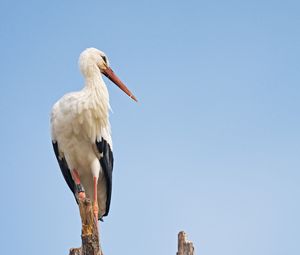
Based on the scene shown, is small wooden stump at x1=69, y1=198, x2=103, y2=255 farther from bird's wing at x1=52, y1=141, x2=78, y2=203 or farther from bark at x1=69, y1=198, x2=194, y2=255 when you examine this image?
bird's wing at x1=52, y1=141, x2=78, y2=203

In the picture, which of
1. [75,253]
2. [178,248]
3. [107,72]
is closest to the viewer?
[178,248]

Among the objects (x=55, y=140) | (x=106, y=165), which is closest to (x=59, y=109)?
(x=55, y=140)

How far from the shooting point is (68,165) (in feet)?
26.0

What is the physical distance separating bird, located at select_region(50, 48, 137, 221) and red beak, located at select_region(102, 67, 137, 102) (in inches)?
11.9

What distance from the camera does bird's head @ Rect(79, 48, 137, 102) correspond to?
808cm

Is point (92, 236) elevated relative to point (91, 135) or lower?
lower

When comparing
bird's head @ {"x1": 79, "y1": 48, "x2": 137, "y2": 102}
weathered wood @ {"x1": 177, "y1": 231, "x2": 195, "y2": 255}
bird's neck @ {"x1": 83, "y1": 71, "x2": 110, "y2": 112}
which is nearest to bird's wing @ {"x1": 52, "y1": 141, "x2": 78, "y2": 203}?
bird's neck @ {"x1": 83, "y1": 71, "x2": 110, "y2": 112}

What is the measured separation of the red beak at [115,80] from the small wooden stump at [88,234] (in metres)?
3.05

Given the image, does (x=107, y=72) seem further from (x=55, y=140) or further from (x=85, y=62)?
(x=55, y=140)

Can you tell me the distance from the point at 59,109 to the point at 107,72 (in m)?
1.06

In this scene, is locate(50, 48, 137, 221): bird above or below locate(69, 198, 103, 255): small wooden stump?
above

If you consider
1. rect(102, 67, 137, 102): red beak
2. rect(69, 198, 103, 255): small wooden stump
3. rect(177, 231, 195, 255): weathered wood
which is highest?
rect(102, 67, 137, 102): red beak

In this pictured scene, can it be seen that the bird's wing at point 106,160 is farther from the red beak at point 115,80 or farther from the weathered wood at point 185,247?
the weathered wood at point 185,247

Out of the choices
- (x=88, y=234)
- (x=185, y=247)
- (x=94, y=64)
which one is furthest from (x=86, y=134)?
(x=185, y=247)
